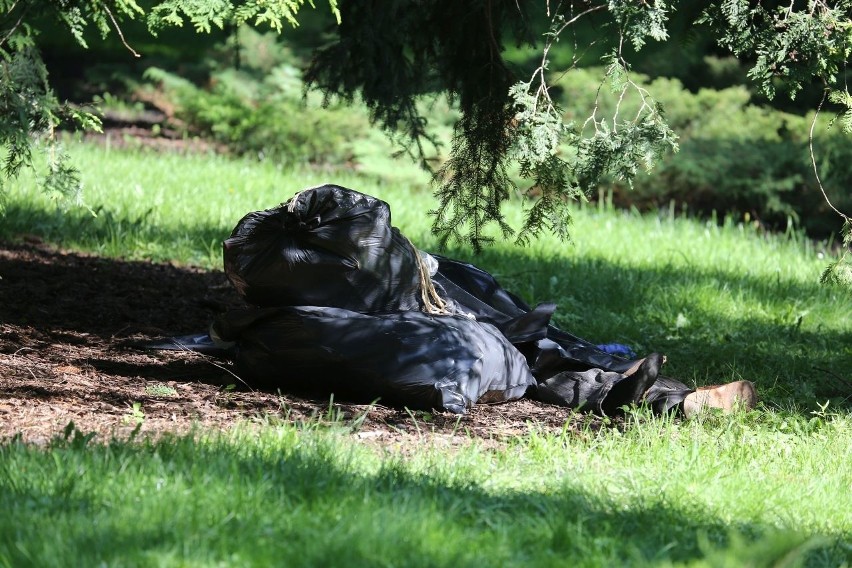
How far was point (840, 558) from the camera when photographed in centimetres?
307

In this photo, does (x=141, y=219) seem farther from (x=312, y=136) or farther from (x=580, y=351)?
(x=312, y=136)

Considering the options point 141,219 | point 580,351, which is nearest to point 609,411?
point 580,351

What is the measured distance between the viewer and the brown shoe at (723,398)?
450 cm

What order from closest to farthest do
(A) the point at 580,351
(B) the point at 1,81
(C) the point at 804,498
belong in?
(C) the point at 804,498, (B) the point at 1,81, (A) the point at 580,351

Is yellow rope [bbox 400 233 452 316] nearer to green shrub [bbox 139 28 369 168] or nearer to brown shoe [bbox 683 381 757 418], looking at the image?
brown shoe [bbox 683 381 757 418]

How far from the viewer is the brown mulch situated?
3.89 m

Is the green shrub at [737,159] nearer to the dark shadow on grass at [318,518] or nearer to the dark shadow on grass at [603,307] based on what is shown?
the dark shadow on grass at [603,307]

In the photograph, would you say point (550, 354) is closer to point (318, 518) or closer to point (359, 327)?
point (359, 327)

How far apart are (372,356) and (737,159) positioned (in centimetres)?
928

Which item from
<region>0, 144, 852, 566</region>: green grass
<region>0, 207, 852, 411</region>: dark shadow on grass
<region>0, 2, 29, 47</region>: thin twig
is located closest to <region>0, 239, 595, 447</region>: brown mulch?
<region>0, 207, 852, 411</region>: dark shadow on grass

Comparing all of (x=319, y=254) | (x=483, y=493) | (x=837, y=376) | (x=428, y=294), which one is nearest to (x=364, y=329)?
(x=319, y=254)

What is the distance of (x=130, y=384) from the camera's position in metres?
4.45

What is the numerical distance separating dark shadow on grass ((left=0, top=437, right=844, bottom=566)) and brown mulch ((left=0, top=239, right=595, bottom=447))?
0.45 meters

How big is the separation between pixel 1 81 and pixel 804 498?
10.9 feet
